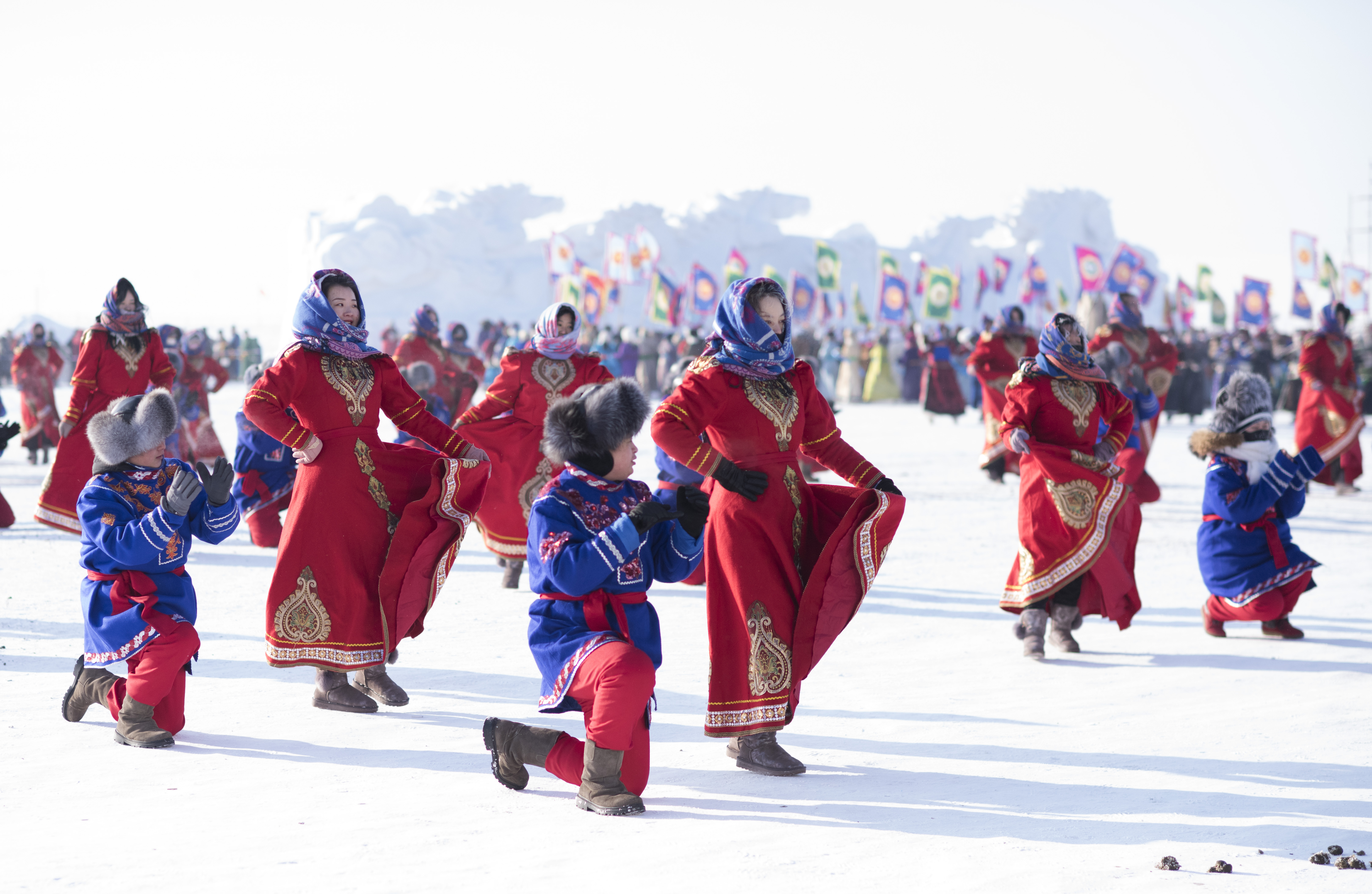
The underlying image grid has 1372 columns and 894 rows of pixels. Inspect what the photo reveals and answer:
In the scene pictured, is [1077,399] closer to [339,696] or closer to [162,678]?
[339,696]

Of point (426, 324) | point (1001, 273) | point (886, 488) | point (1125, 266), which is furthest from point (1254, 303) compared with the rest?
point (886, 488)

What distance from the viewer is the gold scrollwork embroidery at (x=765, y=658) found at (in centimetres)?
425

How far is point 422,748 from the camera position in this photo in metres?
4.57

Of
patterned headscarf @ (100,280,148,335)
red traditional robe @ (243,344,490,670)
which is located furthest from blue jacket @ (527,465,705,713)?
patterned headscarf @ (100,280,148,335)

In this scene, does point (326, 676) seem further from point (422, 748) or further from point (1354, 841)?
point (1354, 841)

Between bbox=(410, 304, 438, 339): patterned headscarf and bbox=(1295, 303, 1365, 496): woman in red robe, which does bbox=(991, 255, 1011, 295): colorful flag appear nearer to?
bbox=(1295, 303, 1365, 496): woman in red robe

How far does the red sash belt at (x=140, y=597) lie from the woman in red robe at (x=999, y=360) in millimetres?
7551

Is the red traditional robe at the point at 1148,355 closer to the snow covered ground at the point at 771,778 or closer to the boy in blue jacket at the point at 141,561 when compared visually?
the snow covered ground at the point at 771,778

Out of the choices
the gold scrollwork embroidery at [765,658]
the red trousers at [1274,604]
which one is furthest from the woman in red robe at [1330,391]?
the gold scrollwork embroidery at [765,658]

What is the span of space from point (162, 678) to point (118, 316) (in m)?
4.51

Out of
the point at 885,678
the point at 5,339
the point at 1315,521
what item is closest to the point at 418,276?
the point at 5,339

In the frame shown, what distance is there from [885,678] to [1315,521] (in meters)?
6.32

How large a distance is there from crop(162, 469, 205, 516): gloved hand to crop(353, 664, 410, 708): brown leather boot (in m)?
1.08

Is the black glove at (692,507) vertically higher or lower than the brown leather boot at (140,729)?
higher
